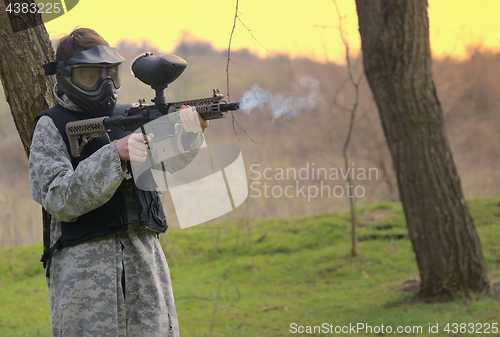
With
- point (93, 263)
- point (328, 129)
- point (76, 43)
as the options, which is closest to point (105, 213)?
point (93, 263)

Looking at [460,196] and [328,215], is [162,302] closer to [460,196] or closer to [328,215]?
[460,196]

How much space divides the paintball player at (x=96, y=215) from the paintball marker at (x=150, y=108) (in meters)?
0.05

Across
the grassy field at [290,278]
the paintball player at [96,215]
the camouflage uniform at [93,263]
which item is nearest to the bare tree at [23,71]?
the paintball player at [96,215]

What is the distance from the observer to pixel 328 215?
348 inches

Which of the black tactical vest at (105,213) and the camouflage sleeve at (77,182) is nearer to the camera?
the camouflage sleeve at (77,182)

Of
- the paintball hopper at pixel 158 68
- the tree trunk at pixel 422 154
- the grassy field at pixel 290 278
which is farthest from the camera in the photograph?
the tree trunk at pixel 422 154

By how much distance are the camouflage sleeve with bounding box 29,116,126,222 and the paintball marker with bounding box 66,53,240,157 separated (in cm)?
19

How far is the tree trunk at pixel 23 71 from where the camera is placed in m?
2.75

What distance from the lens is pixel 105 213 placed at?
205 cm

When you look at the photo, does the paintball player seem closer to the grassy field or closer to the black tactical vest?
the black tactical vest

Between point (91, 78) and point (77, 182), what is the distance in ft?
1.98

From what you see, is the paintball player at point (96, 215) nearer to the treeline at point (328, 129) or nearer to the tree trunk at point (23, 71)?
the tree trunk at point (23, 71)

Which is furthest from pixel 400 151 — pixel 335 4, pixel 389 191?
pixel 389 191

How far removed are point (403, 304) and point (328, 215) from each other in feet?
11.5
